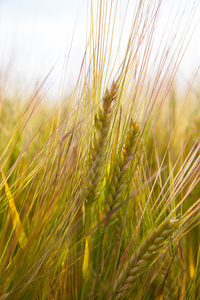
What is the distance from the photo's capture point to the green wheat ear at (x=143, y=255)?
22.0 inches

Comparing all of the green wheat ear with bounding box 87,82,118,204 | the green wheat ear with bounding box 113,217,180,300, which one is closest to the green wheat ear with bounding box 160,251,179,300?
the green wheat ear with bounding box 113,217,180,300

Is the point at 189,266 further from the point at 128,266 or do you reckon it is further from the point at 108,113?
the point at 108,113

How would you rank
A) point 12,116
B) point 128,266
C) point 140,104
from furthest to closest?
point 12,116, point 140,104, point 128,266

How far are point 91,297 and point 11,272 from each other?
18 centimetres

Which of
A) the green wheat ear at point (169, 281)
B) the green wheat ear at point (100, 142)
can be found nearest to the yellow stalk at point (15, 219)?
the green wheat ear at point (100, 142)

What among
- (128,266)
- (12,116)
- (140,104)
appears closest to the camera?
(128,266)

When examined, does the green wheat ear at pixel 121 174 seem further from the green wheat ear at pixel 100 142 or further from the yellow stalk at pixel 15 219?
the yellow stalk at pixel 15 219

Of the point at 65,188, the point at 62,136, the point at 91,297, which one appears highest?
the point at 62,136

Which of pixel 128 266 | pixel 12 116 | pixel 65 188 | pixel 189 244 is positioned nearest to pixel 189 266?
pixel 189 244

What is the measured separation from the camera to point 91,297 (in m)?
0.63

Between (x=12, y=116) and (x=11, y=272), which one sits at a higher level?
(x=12, y=116)

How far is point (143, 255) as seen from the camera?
59cm

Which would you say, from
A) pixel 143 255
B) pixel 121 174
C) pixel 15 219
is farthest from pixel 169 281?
pixel 15 219

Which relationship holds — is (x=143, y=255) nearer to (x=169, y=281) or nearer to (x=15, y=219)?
(x=169, y=281)
